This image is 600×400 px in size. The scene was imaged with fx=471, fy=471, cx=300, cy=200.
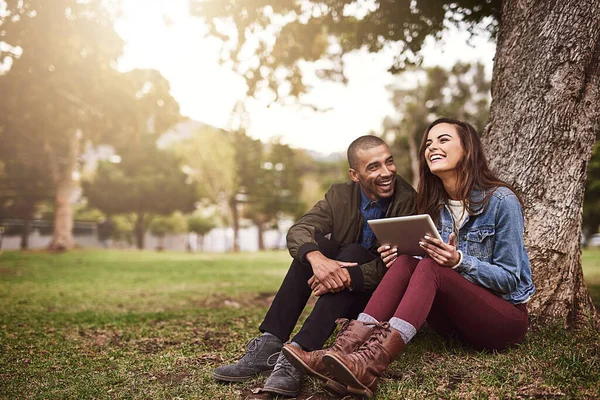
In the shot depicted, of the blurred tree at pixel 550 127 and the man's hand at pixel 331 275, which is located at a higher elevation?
the blurred tree at pixel 550 127

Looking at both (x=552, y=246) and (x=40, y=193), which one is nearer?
(x=552, y=246)

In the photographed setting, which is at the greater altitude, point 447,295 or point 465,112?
point 465,112

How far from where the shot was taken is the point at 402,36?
267 inches

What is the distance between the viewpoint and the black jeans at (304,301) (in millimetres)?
2988

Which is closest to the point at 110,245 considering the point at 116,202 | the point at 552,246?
the point at 116,202

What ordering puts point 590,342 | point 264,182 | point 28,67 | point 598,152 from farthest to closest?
point 264,182 < point 28,67 < point 598,152 < point 590,342

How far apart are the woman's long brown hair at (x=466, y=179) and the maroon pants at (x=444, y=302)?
0.49 meters

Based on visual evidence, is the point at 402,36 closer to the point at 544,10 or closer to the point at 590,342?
the point at 544,10

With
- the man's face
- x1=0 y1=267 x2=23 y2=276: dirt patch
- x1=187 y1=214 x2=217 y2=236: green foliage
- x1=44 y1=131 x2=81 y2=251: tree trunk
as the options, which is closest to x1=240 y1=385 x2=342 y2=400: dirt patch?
the man's face

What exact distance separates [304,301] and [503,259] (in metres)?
1.33

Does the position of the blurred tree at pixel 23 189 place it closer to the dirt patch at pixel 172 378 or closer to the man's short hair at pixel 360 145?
the dirt patch at pixel 172 378

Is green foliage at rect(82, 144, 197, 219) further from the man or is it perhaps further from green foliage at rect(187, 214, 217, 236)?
the man

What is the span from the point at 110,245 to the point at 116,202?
17.9 feet

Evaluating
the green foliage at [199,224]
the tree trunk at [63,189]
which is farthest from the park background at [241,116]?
the green foliage at [199,224]
